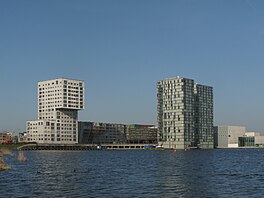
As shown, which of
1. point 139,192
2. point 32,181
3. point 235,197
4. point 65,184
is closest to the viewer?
point 235,197

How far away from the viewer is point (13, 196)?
5919 cm

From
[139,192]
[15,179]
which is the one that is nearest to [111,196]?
[139,192]

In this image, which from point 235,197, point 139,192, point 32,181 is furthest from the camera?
point 32,181

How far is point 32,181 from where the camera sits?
7900 cm

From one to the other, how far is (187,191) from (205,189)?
3.85m

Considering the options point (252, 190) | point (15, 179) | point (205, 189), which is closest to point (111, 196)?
point (205, 189)

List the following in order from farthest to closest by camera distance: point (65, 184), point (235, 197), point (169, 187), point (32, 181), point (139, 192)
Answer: point (32, 181) < point (65, 184) < point (169, 187) < point (139, 192) < point (235, 197)

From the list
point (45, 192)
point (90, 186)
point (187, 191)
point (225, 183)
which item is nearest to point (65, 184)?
point (90, 186)

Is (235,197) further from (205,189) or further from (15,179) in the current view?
(15,179)

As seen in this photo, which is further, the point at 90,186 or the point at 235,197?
the point at 90,186

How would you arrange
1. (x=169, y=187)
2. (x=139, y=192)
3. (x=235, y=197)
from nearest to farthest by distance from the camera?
1. (x=235, y=197)
2. (x=139, y=192)
3. (x=169, y=187)

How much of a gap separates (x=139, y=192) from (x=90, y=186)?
36.1ft

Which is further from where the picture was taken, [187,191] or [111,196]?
[187,191]

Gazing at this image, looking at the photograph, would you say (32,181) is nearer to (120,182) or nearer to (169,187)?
(120,182)
